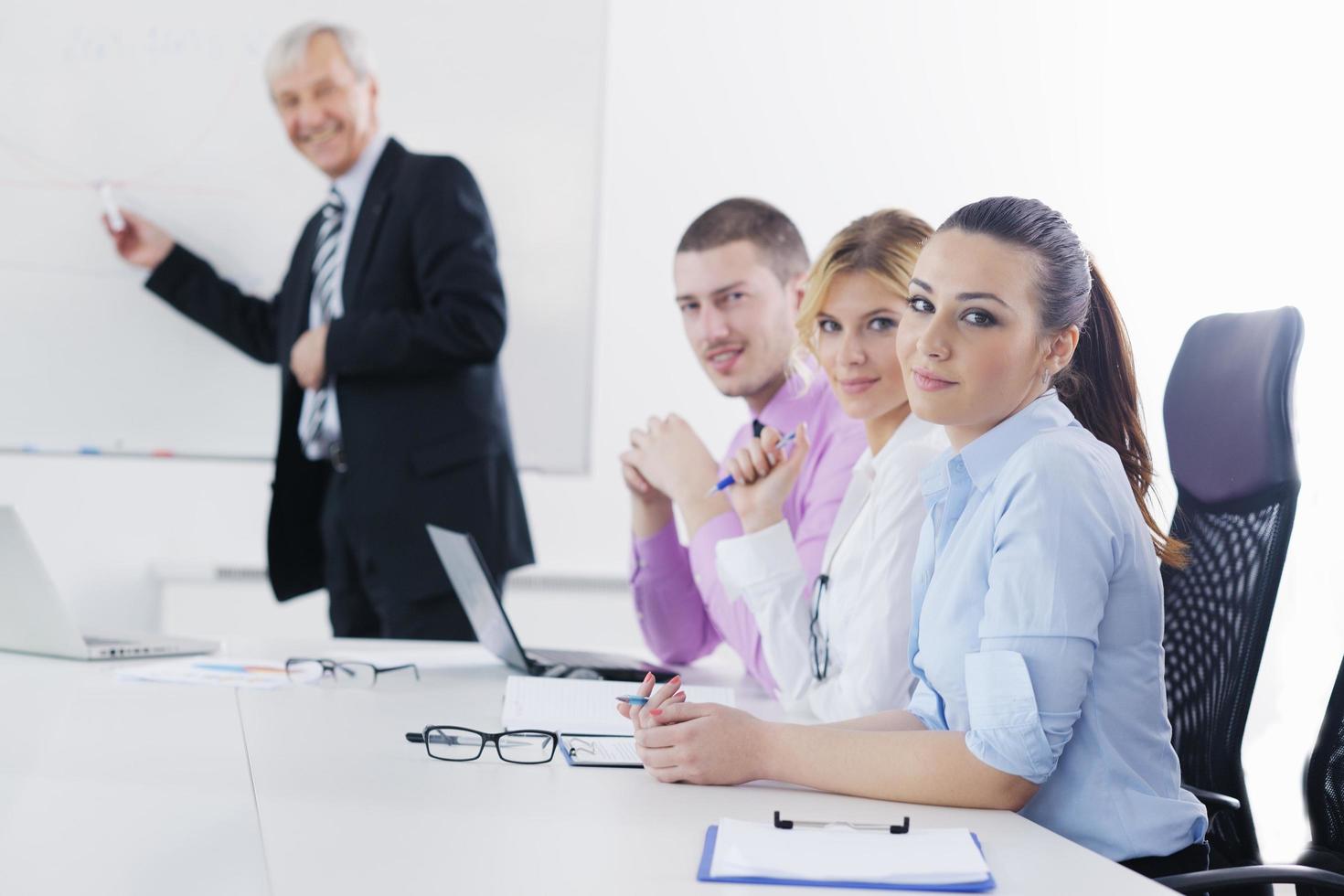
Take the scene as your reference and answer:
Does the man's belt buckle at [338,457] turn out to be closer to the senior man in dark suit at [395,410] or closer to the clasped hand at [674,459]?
the senior man in dark suit at [395,410]

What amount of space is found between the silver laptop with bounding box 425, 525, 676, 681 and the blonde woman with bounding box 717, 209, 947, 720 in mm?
217

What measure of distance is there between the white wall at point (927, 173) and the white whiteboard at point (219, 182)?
0.31 feet

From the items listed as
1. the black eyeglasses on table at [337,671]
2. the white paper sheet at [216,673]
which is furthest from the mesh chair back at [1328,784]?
the white paper sheet at [216,673]

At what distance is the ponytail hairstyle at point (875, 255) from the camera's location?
68.9 inches

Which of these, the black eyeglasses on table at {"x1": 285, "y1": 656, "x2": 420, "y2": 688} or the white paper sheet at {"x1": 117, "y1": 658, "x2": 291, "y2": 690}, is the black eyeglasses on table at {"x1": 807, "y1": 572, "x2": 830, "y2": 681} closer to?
A: the black eyeglasses on table at {"x1": 285, "y1": 656, "x2": 420, "y2": 688}

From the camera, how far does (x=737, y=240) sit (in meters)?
2.25

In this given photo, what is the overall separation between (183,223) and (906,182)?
182cm

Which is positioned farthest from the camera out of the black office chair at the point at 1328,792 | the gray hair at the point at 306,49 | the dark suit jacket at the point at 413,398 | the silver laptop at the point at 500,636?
the gray hair at the point at 306,49

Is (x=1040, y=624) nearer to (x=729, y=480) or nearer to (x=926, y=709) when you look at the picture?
A: (x=926, y=709)

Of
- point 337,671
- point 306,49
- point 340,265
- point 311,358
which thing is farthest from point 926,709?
point 306,49

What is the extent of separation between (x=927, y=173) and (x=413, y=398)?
153cm

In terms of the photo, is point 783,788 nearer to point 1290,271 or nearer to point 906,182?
point 906,182

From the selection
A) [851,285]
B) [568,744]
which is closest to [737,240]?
[851,285]

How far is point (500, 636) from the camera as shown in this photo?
6.21 ft
